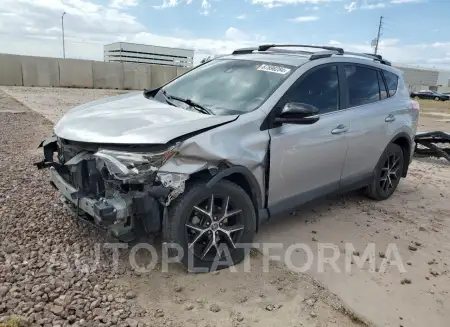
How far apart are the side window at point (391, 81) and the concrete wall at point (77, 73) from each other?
22.0 metres

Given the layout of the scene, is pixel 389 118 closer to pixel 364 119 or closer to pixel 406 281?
pixel 364 119

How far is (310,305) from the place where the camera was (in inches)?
122

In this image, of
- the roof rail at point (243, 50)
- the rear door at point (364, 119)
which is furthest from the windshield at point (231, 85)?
the rear door at point (364, 119)

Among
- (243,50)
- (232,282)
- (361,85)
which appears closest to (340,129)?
(361,85)

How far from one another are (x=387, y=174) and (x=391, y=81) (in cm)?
123

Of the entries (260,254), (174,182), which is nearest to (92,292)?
(174,182)

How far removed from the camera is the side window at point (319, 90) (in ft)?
12.9

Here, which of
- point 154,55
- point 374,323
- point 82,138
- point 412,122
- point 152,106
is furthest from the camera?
point 154,55

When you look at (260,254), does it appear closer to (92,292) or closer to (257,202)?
(257,202)

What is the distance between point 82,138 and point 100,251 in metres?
1.05

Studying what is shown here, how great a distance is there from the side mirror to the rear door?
3.38ft

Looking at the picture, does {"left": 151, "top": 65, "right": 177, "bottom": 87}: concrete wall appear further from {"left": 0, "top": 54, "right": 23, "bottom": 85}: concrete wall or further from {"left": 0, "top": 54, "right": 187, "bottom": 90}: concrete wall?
{"left": 0, "top": 54, "right": 23, "bottom": 85}: concrete wall

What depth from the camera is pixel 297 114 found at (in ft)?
11.6

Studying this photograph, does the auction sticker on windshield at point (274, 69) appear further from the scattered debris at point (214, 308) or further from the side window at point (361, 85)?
the scattered debris at point (214, 308)
